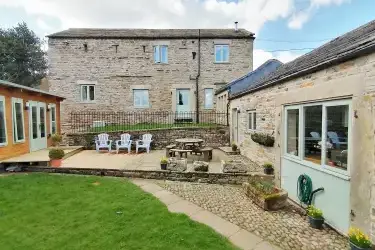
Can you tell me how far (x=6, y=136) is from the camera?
8.59m

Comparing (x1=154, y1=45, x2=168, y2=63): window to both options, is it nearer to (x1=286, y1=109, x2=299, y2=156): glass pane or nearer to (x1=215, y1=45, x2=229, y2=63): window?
(x1=215, y1=45, x2=229, y2=63): window

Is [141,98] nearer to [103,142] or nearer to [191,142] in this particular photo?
[103,142]

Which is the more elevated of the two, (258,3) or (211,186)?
(258,3)

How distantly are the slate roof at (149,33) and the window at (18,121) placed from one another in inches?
429

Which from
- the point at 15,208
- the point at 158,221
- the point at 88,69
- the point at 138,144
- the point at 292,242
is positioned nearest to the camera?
the point at 292,242

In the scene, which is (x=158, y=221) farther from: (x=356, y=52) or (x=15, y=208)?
(x=356, y=52)

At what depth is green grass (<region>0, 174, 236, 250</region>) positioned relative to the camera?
354cm

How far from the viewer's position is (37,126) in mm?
11180

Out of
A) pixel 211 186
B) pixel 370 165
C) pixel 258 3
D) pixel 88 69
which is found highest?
pixel 258 3

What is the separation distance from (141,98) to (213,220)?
15.6 metres

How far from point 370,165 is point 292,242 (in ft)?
5.72

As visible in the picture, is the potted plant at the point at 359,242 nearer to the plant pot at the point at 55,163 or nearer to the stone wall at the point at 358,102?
the stone wall at the point at 358,102

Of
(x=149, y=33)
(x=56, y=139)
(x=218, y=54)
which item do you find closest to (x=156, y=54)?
(x=149, y=33)

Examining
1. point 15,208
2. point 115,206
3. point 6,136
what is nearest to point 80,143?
point 6,136
